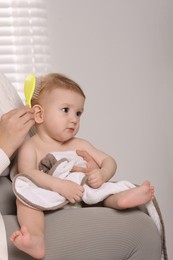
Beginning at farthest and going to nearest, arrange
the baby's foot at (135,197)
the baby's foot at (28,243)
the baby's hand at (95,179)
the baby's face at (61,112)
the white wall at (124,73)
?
the white wall at (124,73) → the baby's face at (61,112) → the baby's hand at (95,179) → the baby's foot at (135,197) → the baby's foot at (28,243)

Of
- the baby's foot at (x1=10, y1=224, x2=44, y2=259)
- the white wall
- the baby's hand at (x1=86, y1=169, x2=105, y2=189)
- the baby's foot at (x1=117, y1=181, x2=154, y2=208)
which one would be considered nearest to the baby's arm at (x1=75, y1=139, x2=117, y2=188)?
the baby's hand at (x1=86, y1=169, x2=105, y2=189)

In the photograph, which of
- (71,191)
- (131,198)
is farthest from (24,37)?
(131,198)

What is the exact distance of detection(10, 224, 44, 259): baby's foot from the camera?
5.12ft

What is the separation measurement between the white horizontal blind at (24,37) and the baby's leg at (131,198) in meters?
2.00

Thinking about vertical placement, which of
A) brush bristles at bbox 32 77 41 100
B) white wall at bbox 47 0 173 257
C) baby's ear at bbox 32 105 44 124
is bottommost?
white wall at bbox 47 0 173 257

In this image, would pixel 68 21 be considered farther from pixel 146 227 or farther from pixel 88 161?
pixel 146 227

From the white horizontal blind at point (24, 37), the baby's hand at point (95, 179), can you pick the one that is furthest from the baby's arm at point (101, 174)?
the white horizontal blind at point (24, 37)

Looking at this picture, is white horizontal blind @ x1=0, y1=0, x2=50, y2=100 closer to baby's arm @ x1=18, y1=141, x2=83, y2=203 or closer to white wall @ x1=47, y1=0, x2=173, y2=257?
white wall @ x1=47, y1=0, x2=173, y2=257

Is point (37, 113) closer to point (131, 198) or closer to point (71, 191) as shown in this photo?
point (71, 191)

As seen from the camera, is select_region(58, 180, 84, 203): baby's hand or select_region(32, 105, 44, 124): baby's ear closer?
select_region(58, 180, 84, 203): baby's hand

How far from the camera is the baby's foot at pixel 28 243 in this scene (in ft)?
5.12

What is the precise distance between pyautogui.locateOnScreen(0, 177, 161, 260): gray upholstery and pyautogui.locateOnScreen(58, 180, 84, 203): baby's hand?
72 millimetres

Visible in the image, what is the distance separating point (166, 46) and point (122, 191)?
2023 millimetres

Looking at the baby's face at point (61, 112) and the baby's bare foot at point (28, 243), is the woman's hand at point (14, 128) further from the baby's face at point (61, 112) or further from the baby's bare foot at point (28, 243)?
the baby's bare foot at point (28, 243)
